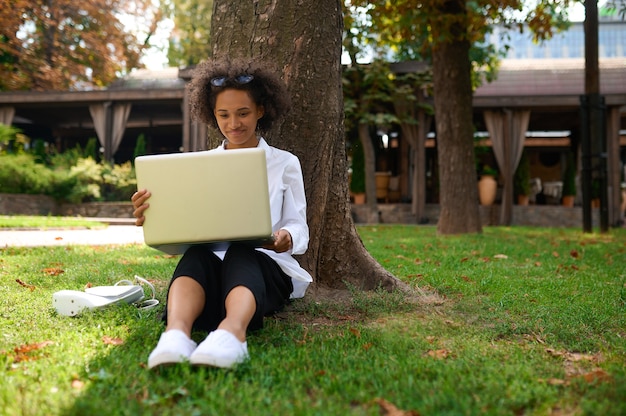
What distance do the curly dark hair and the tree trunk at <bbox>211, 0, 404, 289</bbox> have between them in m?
0.29

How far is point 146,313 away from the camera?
9.47 ft

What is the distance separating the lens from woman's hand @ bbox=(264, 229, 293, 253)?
2.40m

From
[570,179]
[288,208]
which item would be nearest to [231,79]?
[288,208]

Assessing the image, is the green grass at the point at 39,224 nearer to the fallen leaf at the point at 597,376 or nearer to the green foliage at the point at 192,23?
the fallen leaf at the point at 597,376

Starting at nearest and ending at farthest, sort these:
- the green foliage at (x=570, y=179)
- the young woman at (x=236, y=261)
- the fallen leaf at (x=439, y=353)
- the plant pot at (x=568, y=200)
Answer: the young woman at (x=236, y=261) < the fallen leaf at (x=439, y=353) < the green foliage at (x=570, y=179) < the plant pot at (x=568, y=200)

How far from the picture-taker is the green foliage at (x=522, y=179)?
561 inches

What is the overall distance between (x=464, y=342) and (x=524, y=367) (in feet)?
1.29

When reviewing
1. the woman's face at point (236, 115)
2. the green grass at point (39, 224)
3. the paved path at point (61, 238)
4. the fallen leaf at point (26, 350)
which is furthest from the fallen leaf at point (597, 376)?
the green grass at point (39, 224)

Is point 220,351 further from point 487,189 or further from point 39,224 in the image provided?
point 487,189

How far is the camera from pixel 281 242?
2.41m

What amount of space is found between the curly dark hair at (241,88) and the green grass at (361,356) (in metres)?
1.04

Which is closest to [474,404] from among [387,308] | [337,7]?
[387,308]

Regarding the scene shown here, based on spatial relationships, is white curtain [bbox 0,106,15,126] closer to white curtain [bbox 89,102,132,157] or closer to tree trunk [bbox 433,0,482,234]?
white curtain [bbox 89,102,132,157]

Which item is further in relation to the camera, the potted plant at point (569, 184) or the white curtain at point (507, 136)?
the potted plant at point (569, 184)
